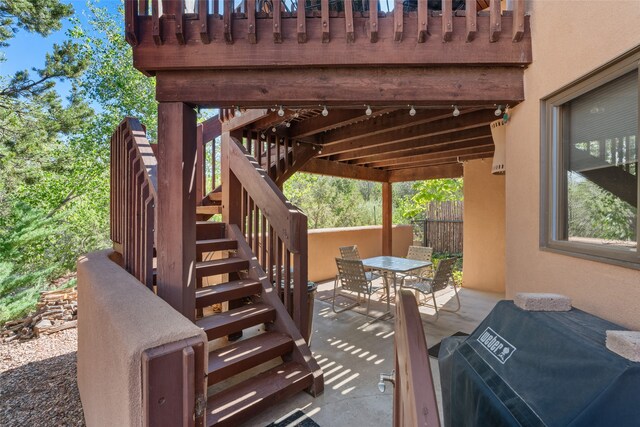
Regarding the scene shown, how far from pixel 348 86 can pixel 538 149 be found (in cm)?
129

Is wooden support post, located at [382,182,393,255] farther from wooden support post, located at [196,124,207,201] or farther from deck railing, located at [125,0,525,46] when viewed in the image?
deck railing, located at [125,0,525,46]

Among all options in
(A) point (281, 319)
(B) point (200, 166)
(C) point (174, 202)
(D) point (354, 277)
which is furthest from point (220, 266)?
(B) point (200, 166)

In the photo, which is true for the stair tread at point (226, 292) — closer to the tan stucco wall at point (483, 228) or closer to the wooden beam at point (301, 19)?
the wooden beam at point (301, 19)

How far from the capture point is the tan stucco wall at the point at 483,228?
18.4ft

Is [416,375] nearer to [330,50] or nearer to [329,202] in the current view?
[330,50]

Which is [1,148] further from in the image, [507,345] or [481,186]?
[481,186]

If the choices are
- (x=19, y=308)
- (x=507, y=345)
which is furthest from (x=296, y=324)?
(x=19, y=308)

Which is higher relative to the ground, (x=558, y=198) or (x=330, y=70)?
(x=330, y=70)

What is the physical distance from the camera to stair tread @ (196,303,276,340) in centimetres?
253

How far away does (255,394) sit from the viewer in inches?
91.3

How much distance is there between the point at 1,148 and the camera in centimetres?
561

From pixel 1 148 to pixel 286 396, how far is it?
689 centimetres

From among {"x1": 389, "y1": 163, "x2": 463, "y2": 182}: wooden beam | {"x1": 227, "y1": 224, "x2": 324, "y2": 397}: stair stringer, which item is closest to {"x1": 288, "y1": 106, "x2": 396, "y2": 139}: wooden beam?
{"x1": 227, "y1": 224, "x2": 324, "y2": 397}: stair stringer

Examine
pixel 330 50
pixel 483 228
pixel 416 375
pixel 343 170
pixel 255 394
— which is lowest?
pixel 255 394
